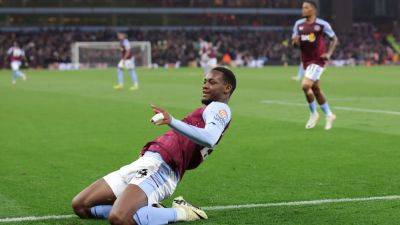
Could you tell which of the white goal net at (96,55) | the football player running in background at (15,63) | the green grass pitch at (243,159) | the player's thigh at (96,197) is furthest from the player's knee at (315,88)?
the white goal net at (96,55)

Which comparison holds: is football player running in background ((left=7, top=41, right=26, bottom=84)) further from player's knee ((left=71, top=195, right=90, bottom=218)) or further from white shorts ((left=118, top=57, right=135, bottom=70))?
player's knee ((left=71, top=195, right=90, bottom=218))

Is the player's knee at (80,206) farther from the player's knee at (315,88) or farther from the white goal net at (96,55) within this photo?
the white goal net at (96,55)

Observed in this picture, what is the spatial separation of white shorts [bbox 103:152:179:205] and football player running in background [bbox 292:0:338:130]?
8.37 meters

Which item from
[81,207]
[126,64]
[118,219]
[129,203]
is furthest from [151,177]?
[126,64]

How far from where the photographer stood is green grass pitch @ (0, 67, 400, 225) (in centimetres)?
732

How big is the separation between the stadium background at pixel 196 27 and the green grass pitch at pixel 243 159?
155 ft

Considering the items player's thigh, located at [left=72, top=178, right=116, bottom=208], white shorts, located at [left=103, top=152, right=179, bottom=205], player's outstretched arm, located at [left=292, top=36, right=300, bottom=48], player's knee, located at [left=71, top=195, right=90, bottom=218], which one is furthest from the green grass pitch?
player's outstretched arm, located at [left=292, top=36, right=300, bottom=48]

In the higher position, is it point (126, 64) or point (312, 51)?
point (312, 51)

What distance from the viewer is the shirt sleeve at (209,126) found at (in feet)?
20.0

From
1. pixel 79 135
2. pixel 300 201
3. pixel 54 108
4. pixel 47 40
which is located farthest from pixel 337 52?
pixel 300 201

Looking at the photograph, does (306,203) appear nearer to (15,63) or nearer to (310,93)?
(310,93)

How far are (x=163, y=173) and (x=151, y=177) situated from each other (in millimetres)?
134

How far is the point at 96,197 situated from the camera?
22.6ft

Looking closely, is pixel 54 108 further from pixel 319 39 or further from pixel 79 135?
pixel 319 39
